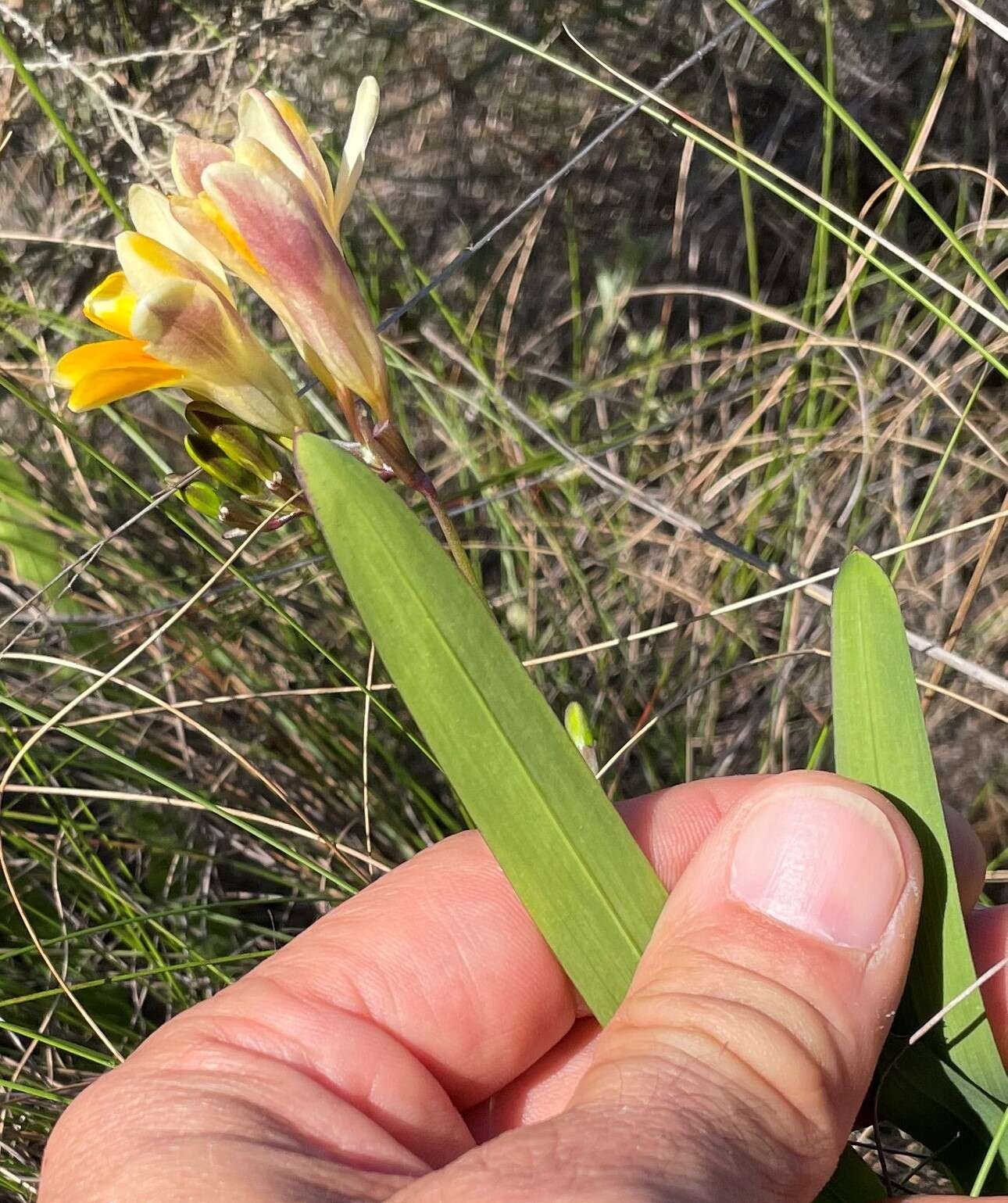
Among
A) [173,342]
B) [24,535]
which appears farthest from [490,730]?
[24,535]

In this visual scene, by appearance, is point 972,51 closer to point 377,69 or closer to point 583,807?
point 377,69

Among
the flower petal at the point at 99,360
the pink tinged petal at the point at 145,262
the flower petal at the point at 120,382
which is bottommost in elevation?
the flower petal at the point at 120,382

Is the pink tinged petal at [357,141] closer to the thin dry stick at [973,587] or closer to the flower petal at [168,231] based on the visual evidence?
the flower petal at [168,231]

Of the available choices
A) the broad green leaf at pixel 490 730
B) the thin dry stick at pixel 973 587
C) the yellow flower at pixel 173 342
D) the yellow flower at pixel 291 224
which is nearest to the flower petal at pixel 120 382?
the yellow flower at pixel 173 342

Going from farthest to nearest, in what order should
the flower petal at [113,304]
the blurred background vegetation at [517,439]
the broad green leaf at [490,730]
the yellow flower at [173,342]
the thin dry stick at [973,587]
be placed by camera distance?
the blurred background vegetation at [517,439] < the thin dry stick at [973,587] < the flower petal at [113,304] < the yellow flower at [173,342] < the broad green leaf at [490,730]

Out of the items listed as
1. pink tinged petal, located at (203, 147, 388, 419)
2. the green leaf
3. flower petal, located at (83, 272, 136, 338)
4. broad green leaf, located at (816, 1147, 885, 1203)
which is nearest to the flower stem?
pink tinged petal, located at (203, 147, 388, 419)

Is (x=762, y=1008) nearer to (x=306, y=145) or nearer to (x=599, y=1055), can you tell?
(x=599, y=1055)

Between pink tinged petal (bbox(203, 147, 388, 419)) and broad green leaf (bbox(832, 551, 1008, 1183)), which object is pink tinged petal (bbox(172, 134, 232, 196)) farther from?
broad green leaf (bbox(832, 551, 1008, 1183))
